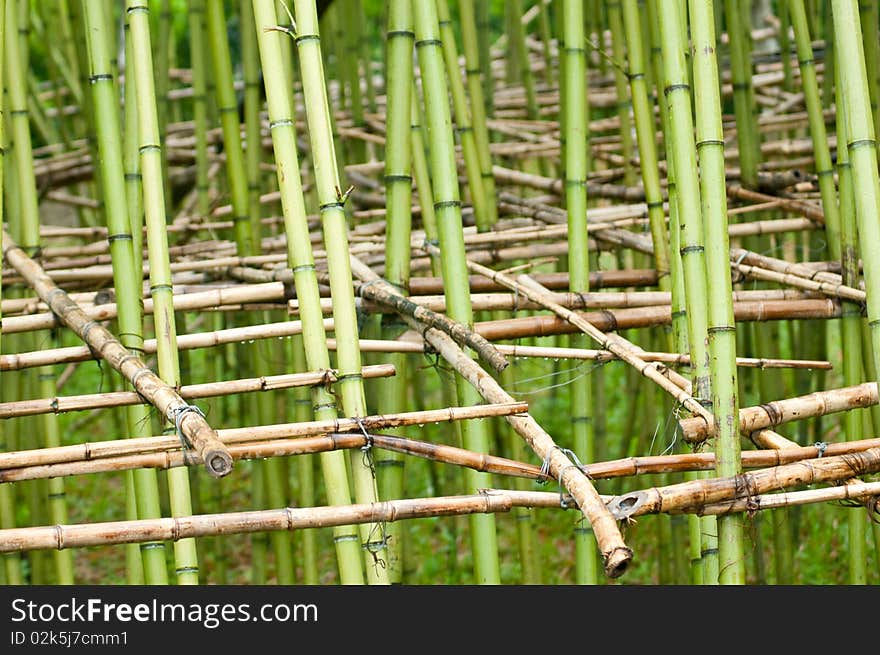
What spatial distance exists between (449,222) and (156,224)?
31 cm

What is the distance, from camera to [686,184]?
0.95 metres

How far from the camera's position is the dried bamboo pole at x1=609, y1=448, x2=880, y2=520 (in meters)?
0.79

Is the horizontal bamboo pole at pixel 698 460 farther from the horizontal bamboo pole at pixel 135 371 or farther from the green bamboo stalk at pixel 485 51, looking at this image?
the green bamboo stalk at pixel 485 51

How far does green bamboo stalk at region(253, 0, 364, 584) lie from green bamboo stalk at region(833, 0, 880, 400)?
1.55 ft

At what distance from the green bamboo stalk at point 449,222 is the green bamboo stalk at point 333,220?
0.19 m

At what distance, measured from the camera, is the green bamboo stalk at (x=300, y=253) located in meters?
0.97

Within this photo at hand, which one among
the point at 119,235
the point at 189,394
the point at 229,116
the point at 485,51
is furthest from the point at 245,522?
the point at 485,51

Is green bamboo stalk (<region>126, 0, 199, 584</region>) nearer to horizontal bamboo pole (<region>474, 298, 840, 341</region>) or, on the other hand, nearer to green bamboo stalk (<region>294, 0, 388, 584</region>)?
green bamboo stalk (<region>294, 0, 388, 584</region>)

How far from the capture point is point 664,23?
96cm

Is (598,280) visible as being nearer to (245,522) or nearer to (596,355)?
(596,355)

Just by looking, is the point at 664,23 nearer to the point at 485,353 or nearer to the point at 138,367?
the point at 485,353

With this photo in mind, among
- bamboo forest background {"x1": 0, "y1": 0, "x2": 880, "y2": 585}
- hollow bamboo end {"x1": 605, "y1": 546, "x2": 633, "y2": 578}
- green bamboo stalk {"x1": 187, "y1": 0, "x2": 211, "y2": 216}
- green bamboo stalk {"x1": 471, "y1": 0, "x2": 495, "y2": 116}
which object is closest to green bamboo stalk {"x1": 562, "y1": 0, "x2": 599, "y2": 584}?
bamboo forest background {"x1": 0, "y1": 0, "x2": 880, "y2": 585}
